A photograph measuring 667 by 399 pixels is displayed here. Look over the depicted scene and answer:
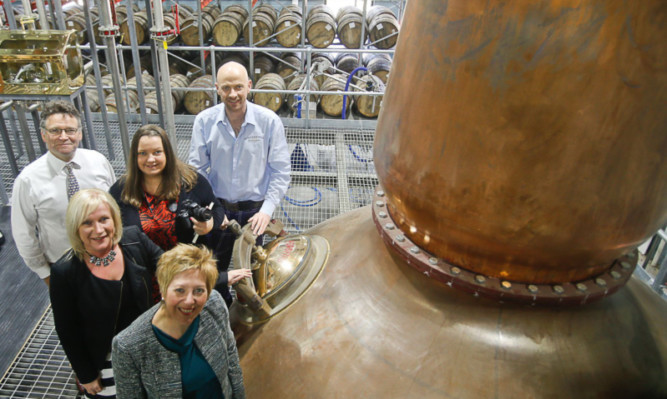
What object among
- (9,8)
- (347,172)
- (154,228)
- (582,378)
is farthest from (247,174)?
(9,8)

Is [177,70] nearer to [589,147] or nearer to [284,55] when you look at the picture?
[284,55]

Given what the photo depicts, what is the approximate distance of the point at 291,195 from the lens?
6.20 metres

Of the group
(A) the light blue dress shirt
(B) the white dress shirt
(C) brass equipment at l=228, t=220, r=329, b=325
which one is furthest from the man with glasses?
(C) brass equipment at l=228, t=220, r=329, b=325

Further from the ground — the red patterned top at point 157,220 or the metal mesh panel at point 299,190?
the red patterned top at point 157,220

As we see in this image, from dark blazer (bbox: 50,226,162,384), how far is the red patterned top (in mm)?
217

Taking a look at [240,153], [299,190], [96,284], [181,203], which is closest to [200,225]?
[181,203]

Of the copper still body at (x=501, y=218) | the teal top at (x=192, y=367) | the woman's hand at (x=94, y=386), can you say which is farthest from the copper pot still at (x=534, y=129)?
the woman's hand at (x=94, y=386)

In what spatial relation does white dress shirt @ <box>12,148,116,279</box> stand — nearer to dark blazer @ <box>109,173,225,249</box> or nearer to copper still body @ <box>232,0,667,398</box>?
dark blazer @ <box>109,173,225,249</box>

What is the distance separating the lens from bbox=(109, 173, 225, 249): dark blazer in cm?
257

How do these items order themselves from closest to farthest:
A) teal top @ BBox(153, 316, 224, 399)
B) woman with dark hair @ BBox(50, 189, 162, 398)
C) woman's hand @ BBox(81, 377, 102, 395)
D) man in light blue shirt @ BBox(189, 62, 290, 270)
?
teal top @ BBox(153, 316, 224, 399), woman with dark hair @ BBox(50, 189, 162, 398), woman's hand @ BBox(81, 377, 102, 395), man in light blue shirt @ BBox(189, 62, 290, 270)

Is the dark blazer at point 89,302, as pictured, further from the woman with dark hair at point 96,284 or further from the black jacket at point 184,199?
the black jacket at point 184,199

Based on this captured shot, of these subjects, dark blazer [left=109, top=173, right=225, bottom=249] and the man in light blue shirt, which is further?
the man in light blue shirt

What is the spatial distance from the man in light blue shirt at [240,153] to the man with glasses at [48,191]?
0.76 metres

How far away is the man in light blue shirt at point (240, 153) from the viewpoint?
3137mm
